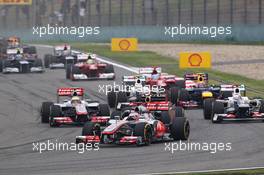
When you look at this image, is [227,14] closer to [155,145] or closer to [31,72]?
[31,72]

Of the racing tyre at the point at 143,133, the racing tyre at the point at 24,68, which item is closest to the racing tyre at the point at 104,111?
the racing tyre at the point at 143,133

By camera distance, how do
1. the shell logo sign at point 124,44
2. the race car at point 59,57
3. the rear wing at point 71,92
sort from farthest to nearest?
the shell logo sign at point 124,44 → the race car at point 59,57 → the rear wing at point 71,92

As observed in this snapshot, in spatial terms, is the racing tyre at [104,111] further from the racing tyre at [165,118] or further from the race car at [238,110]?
the race car at [238,110]

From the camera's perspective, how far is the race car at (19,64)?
57.7m

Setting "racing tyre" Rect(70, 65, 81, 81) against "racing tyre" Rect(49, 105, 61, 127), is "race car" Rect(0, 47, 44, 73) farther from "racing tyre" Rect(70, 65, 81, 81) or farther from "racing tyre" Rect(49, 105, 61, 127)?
"racing tyre" Rect(49, 105, 61, 127)

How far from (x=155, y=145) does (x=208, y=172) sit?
5.59 m

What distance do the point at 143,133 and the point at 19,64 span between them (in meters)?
32.9

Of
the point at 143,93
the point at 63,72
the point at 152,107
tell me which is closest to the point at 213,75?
the point at 63,72

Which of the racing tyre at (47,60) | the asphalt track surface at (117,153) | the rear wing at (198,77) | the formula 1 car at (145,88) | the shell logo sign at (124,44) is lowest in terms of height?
the asphalt track surface at (117,153)

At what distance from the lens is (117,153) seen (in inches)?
972

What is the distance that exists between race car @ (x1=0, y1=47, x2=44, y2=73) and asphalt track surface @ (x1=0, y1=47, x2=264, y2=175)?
2034 centimetres

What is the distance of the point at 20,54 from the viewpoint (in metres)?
57.7

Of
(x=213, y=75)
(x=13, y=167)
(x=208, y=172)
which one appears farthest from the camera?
(x=213, y=75)

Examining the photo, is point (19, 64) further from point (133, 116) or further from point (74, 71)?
point (133, 116)
